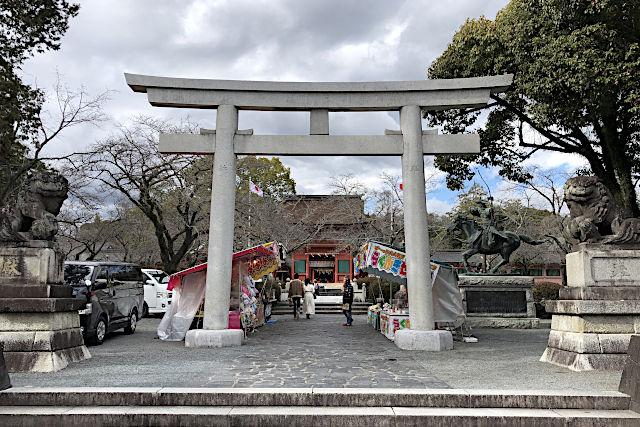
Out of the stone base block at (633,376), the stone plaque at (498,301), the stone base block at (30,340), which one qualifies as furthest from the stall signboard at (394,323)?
the stone base block at (30,340)

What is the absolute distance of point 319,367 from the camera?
26.0 ft

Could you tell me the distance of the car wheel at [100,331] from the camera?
36.4 feet

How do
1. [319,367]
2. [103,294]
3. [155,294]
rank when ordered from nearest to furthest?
1. [319,367]
2. [103,294]
3. [155,294]

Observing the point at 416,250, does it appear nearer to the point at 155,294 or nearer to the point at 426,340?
the point at 426,340

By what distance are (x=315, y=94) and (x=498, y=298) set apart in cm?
945

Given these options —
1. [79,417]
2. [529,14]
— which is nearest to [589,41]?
[529,14]

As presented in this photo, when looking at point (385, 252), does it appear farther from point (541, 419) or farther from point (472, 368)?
point (541, 419)

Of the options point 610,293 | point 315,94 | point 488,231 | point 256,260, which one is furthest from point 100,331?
point 488,231

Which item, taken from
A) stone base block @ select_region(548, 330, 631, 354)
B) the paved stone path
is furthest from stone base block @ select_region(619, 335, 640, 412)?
stone base block @ select_region(548, 330, 631, 354)

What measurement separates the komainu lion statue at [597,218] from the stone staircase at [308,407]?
323 centimetres

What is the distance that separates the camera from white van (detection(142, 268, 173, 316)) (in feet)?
62.9

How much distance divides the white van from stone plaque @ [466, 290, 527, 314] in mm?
11864

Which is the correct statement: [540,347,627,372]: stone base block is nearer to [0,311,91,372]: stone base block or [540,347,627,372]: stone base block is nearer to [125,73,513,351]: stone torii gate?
[125,73,513,351]: stone torii gate

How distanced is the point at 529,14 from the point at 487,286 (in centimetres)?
835
